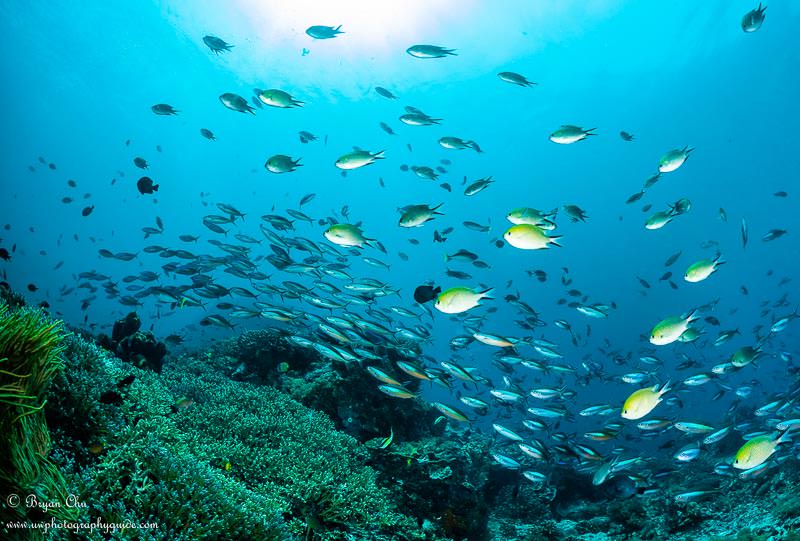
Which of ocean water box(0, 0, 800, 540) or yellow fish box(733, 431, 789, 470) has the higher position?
ocean water box(0, 0, 800, 540)

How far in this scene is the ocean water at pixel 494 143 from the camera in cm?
2104

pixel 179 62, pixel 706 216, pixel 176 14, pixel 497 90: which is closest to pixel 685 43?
pixel 497 90

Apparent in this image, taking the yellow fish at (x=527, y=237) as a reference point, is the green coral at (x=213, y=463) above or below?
below

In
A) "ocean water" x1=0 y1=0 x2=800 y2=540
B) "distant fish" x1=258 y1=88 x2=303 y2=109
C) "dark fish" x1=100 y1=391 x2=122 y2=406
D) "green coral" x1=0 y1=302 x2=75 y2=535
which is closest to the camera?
"green coral" x1=0 y1=302 x2=75 y2=535

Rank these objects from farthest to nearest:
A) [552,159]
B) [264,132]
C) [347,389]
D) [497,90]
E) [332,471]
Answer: [264,132] < [552,159] < [497,90] < [347,389] < [332,471]

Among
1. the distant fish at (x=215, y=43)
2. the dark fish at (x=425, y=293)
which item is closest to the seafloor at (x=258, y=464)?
the dark fish at (x=425, y=293)

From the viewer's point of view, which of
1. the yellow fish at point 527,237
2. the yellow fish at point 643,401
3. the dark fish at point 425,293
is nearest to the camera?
the yellow fish at point 643,401

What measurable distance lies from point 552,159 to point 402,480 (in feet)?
216

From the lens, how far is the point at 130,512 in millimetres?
3111

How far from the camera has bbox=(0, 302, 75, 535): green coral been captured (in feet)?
6.91

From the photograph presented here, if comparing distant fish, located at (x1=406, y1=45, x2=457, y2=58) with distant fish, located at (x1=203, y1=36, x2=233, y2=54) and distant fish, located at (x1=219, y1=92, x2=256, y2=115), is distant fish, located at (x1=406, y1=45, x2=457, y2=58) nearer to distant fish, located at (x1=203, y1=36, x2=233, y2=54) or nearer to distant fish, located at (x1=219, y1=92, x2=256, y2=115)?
distant fish, located at (x1=219, y1=92, x2=256, y2=115)

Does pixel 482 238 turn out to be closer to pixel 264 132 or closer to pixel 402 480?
pixel 264 132

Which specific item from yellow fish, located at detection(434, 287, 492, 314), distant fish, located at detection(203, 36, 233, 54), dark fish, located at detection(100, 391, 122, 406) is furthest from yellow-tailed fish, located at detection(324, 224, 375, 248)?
distant fish, located at detection(203, 36, 233, 54)

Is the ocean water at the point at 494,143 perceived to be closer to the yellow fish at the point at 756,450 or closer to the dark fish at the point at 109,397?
the dark fish at the point at 109,397
